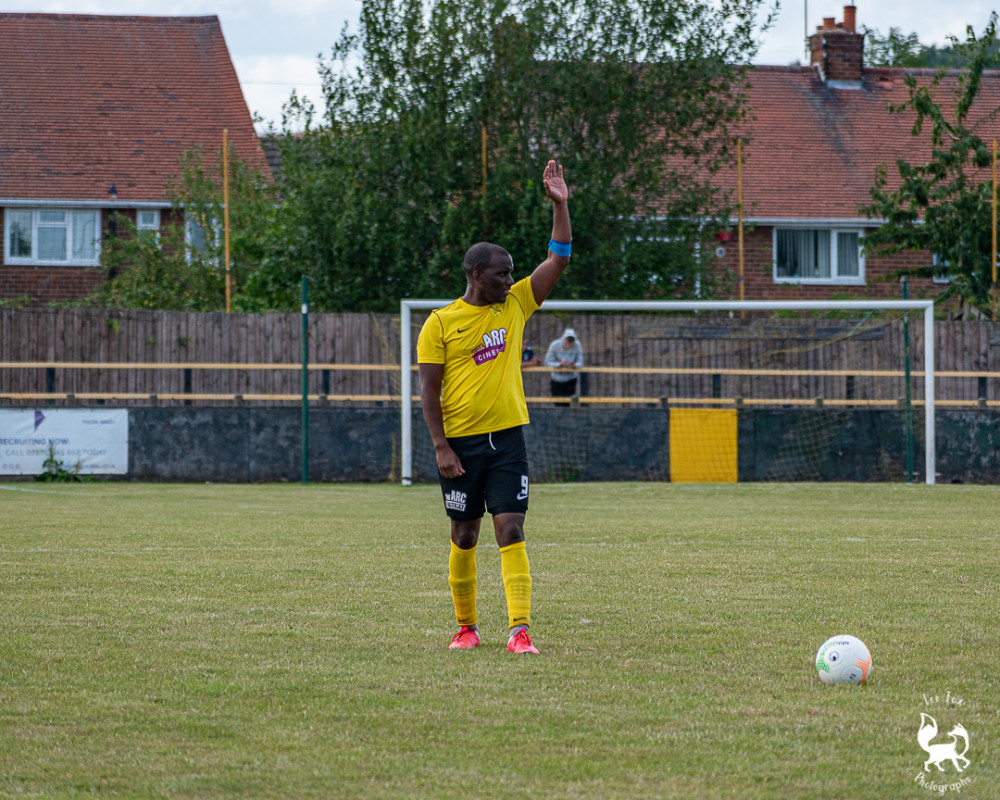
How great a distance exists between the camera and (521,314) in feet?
21.2

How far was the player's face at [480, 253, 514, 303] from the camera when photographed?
Result: 615 cm

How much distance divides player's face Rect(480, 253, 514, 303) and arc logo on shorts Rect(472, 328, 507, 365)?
18cm

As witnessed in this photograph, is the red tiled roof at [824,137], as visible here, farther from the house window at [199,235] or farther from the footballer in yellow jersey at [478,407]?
the footballer in yellow jersey at [478,407]

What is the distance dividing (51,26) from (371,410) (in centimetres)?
2133

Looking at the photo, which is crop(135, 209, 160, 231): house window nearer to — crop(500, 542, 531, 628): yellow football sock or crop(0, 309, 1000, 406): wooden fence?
crop(0, 309, 1000, 406): wooden fence

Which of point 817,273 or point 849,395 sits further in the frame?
point 817,273

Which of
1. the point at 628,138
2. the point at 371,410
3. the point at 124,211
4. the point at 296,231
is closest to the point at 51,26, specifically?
the point at 124,211

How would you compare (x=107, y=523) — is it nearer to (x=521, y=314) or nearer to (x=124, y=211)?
(x=521, y=314)

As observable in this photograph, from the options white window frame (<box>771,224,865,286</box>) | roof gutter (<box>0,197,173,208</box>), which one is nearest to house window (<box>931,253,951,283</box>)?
white window frame (<box>771,224,865,286</box>)

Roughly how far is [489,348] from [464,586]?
111 centimetres

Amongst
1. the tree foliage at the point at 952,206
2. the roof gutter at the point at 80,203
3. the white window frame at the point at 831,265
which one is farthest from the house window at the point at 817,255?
the roof gutter at the point at 80,203

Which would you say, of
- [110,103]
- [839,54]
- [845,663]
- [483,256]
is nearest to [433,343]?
[483,256]

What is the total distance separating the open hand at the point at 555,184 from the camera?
6363 mm

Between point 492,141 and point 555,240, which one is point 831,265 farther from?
point 555,240
